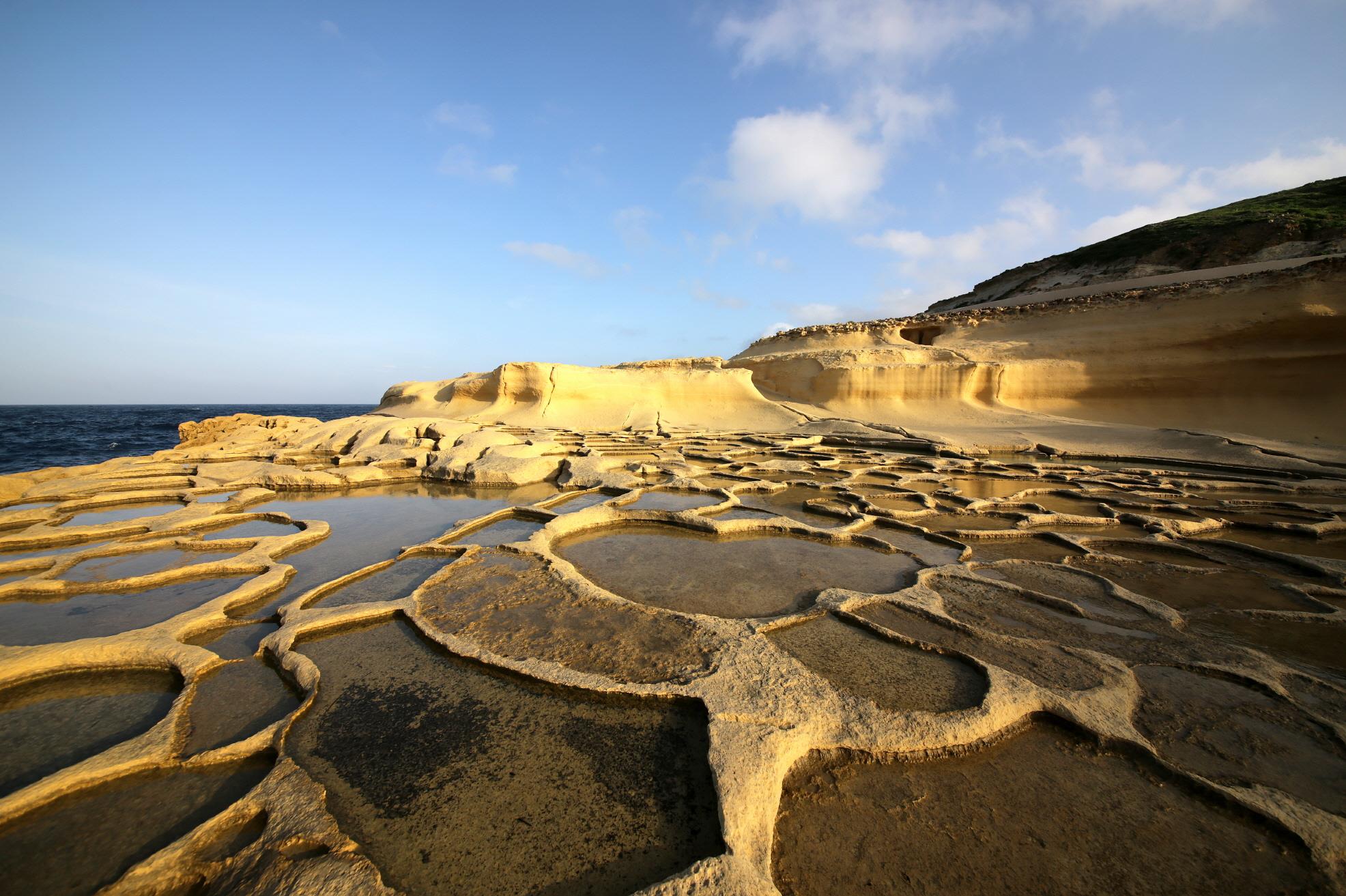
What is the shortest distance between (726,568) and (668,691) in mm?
1688

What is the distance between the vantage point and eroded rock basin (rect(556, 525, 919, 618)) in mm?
3150

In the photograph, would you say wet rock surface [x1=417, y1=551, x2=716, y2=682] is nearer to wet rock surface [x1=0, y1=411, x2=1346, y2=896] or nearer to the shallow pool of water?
wet rock surface [x1=0, y1=411, x2=1346, y2=896]

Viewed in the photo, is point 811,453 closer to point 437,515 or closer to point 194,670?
point 437,515

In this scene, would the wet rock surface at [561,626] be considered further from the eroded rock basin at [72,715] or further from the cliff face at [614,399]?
the cliff face at [614,399]

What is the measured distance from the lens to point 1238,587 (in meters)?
Answer: 3.38

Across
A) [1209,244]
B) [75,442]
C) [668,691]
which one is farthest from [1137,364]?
[75,442]

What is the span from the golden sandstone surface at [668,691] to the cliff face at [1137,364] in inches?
338

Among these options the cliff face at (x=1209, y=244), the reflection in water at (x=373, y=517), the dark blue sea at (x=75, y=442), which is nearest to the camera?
the reflection in water at (x=373, y=517)

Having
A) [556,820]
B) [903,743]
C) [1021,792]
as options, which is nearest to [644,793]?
[556,820]

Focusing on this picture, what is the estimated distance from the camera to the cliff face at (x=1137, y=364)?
11711 mm

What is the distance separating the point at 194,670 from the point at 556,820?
6.28ft

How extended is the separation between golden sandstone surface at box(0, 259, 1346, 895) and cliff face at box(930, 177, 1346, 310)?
2208 cm

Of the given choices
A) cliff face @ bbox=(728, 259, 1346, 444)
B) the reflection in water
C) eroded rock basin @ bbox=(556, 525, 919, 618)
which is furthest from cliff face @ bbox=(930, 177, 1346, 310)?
the reflection in water

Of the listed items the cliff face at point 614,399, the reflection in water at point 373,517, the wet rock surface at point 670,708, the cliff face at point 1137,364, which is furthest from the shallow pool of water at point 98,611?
the cliff face at point 1137,364
